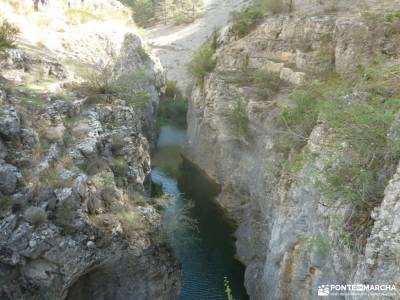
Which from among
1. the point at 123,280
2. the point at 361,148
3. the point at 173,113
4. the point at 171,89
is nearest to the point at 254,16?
the point at 173,113

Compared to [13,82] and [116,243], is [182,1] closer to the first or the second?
[13,82]

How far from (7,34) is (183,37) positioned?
1287 inches

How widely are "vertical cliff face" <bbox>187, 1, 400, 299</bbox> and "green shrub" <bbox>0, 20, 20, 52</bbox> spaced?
34.3 feet

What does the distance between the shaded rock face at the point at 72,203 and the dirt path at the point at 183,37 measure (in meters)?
27.8

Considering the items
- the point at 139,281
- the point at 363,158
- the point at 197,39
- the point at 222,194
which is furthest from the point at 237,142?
the point at 197,39

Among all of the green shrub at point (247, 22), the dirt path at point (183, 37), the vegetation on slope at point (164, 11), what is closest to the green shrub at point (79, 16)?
the green shrub at point (247, 22)

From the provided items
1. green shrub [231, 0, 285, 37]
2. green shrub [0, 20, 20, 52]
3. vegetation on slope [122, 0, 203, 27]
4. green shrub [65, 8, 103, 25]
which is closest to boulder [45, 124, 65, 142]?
green shrub [0, 20, 20, 52]

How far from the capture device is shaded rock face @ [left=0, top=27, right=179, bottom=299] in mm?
11438

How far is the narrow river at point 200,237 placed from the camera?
57.8 feet

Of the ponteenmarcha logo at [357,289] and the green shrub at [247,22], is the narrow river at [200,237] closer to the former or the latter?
the ponteenmarcha logo at [357,289]

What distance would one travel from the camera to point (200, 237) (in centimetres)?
2111

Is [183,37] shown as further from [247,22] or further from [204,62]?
[247,22]

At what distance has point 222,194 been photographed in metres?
24.7

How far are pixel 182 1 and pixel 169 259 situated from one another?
148 ft
